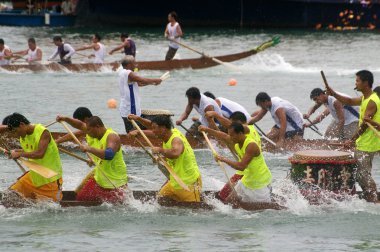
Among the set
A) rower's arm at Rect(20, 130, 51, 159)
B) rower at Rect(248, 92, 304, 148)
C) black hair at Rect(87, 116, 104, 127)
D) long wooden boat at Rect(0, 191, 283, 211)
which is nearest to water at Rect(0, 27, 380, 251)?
long wooden boat at Rect(0, 191, 283, 211)

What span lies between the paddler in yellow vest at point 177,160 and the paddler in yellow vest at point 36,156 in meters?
1.38

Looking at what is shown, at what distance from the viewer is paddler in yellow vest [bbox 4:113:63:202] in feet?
45.2

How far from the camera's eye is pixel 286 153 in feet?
62.0

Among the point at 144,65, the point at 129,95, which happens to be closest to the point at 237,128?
the point at 129,95

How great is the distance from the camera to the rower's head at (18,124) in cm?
1373

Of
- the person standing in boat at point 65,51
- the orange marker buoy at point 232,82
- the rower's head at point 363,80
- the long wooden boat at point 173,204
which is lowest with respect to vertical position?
the orange marker buoy at point 232,82

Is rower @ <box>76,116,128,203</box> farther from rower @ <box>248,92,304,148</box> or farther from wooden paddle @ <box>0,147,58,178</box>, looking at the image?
rower @ <box>248,92,304,148</box>

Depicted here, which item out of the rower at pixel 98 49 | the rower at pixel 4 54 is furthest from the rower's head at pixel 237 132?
the rower at pixel 98 49

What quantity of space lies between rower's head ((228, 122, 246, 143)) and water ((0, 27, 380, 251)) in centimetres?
102

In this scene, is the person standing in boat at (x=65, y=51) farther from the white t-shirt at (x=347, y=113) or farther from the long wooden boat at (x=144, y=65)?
the white t-shirt at (x=347, y=113)

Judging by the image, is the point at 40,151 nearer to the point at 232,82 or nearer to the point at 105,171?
the point at 105,171

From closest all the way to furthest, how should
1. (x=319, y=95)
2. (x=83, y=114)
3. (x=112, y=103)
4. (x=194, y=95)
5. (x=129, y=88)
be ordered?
(x=83, y=114)
(x=194, y=95)
(x=129, y=88)
(x=319, y=95)
(x=112, y=103)

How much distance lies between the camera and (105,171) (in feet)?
46.2

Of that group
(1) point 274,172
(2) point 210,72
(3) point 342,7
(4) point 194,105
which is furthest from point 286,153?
(3) point 342,7
